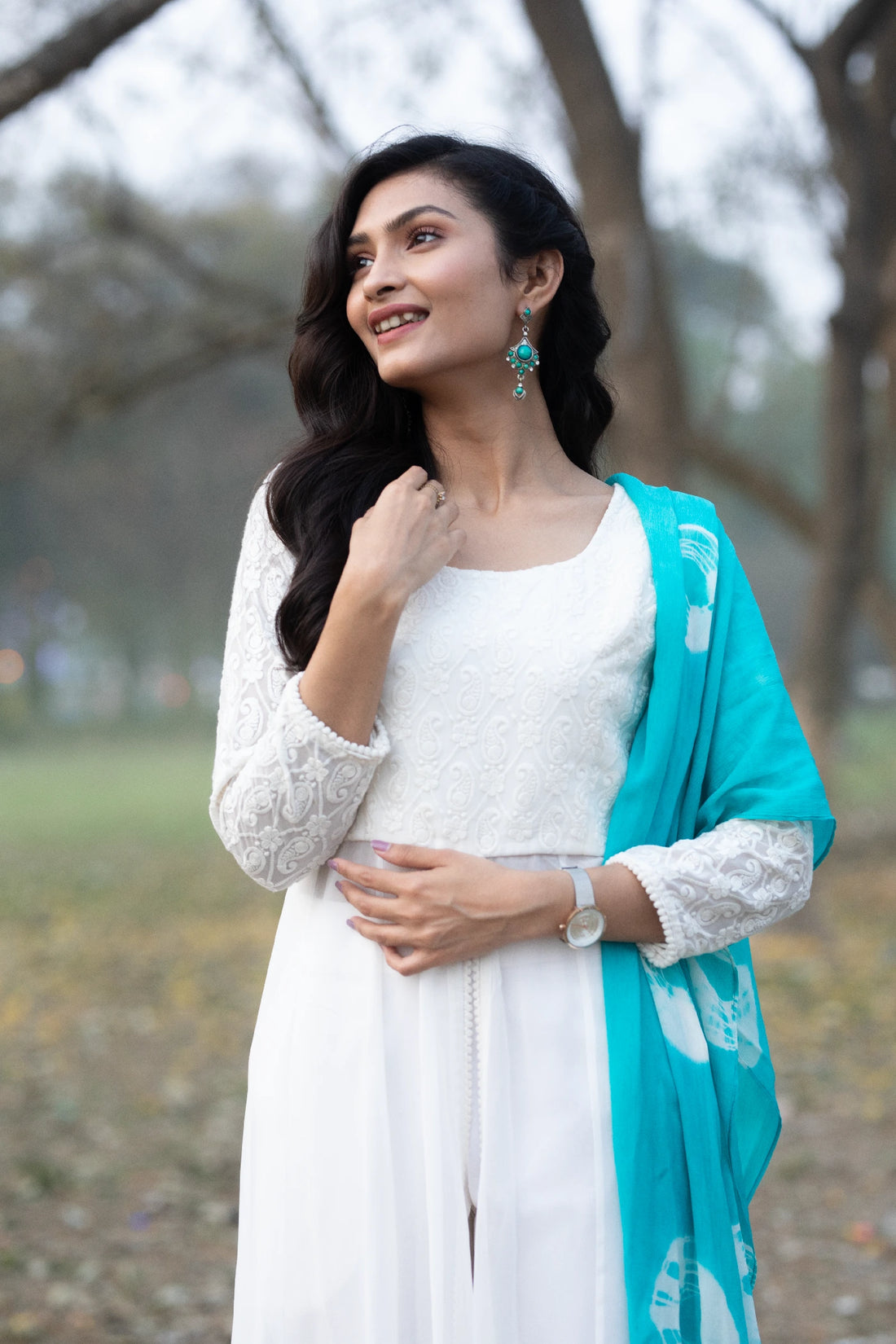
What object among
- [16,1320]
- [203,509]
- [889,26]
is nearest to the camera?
[16,1320]

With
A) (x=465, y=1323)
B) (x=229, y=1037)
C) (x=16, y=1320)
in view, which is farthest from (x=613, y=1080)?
(x=229, y=1037)

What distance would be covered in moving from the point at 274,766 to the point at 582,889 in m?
0.40

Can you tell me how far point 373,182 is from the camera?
6.24 feet

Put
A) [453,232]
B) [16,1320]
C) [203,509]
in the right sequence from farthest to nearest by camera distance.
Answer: [203,509]
[16,1320]
[453,232]

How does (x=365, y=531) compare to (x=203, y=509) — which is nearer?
(x=365, y=531)

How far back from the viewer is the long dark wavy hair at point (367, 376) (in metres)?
1.78

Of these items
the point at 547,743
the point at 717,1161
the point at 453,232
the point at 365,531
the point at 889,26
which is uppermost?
the point at 889,26

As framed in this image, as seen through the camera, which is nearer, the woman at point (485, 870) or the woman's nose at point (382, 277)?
the woman at point (485, 870)

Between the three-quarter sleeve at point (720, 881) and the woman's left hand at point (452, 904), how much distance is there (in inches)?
4.5

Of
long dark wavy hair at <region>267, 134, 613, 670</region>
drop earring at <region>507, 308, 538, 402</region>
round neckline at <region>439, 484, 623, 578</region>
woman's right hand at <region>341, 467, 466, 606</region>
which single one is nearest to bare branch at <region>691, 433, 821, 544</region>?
long dark wavy hair at <region>267, 134, 613, 670</region>

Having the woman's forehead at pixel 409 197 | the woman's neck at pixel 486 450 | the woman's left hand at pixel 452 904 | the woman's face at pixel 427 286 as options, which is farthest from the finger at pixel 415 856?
the woman's forehead at pixel 409 197

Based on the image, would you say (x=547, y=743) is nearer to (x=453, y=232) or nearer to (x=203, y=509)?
(x=453, y=232)

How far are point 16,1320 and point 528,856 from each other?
101 inches

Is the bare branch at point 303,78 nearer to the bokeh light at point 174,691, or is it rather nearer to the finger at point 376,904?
the finger at point 376,904
